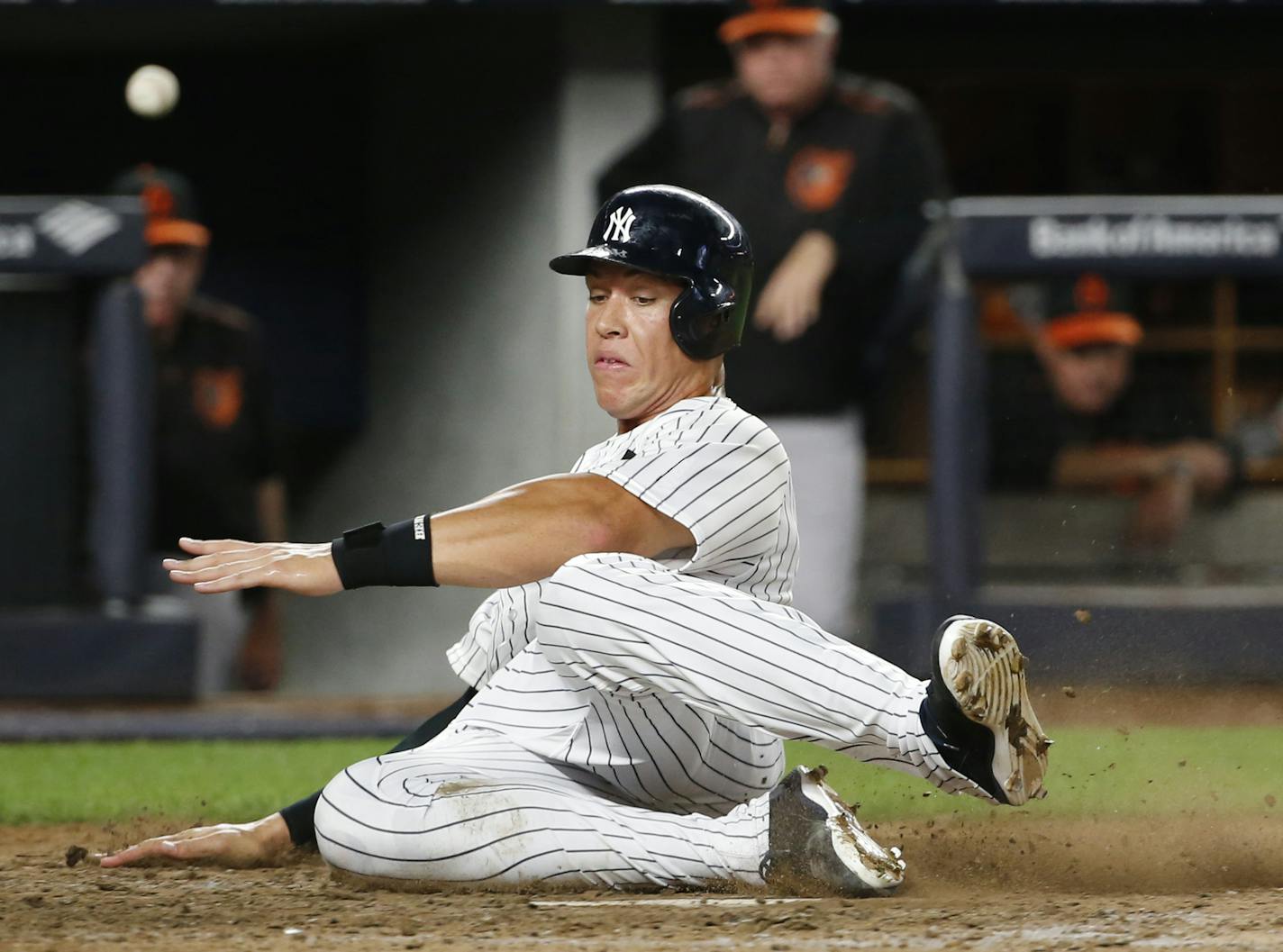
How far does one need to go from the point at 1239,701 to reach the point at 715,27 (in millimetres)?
3415

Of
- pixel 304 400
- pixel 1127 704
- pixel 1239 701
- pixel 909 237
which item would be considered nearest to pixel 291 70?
pixel 304 400

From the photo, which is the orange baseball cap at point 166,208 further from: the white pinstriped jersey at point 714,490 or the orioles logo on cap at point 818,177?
the white pinstriped jersey at point 714,490

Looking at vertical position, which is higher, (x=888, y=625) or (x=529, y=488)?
(x=529, y=488)

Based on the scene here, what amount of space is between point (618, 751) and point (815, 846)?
336 millimetres

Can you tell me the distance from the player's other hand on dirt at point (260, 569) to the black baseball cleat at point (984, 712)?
0.77 metres

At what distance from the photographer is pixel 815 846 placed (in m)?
2.55

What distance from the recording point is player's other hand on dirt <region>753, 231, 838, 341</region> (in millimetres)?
5566

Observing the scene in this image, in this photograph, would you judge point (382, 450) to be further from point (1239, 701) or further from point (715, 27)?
point (1239, 701)

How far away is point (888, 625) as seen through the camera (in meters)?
5.79

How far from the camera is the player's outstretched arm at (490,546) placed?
2.51 m

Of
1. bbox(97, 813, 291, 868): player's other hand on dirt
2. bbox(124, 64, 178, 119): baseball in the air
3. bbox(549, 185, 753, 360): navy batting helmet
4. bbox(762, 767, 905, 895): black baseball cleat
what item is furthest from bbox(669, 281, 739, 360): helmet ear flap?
bbox(124, 64, 178, 119): baseball in the air

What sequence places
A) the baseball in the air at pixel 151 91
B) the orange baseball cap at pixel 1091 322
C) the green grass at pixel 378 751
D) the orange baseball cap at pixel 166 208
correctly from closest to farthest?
the green grass at pixel 378 751 < the orange baseball cap at pixel 1091 322 < the orange baseball cap at pixel 166 208 < the baseball in the air at pixel 151 91

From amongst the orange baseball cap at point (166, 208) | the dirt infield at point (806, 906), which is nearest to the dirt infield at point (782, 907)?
the dirt infield at point (806, 906)

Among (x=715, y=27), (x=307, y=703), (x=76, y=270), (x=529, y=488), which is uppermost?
(x=715, y=27)
